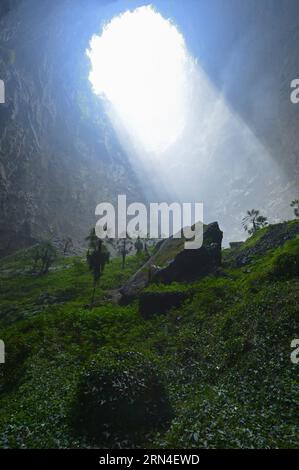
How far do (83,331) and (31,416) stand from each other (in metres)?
19.4

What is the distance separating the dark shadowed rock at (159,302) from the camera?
4375 centimetres

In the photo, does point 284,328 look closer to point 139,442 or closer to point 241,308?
point 241,308

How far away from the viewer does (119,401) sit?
20.7 metres

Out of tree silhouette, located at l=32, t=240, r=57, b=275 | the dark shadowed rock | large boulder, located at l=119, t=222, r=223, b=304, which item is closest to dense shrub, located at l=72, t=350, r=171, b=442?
the dark shadowed rock

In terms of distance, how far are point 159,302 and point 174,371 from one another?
1680cm

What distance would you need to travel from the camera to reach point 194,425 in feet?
63.8

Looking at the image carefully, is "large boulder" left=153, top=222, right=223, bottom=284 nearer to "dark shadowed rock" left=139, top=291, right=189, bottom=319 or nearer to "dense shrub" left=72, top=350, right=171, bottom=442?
"dark shadowed rock" left=139, top=291, right=189, bottom=319

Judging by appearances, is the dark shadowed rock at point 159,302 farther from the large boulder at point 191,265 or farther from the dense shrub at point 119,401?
the dense shrub at point 119,401

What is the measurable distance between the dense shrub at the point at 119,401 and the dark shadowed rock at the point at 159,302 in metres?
20.8

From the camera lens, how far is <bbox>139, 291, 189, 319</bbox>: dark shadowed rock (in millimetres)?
43750

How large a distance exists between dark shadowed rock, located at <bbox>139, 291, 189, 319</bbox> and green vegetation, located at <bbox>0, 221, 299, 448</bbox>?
1.19m

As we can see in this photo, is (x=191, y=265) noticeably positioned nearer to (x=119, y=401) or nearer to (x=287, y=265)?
(x=287, y=265)

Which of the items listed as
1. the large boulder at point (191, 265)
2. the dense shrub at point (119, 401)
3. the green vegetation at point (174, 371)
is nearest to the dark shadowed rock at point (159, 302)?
the green vegetation at point (174, 371)
